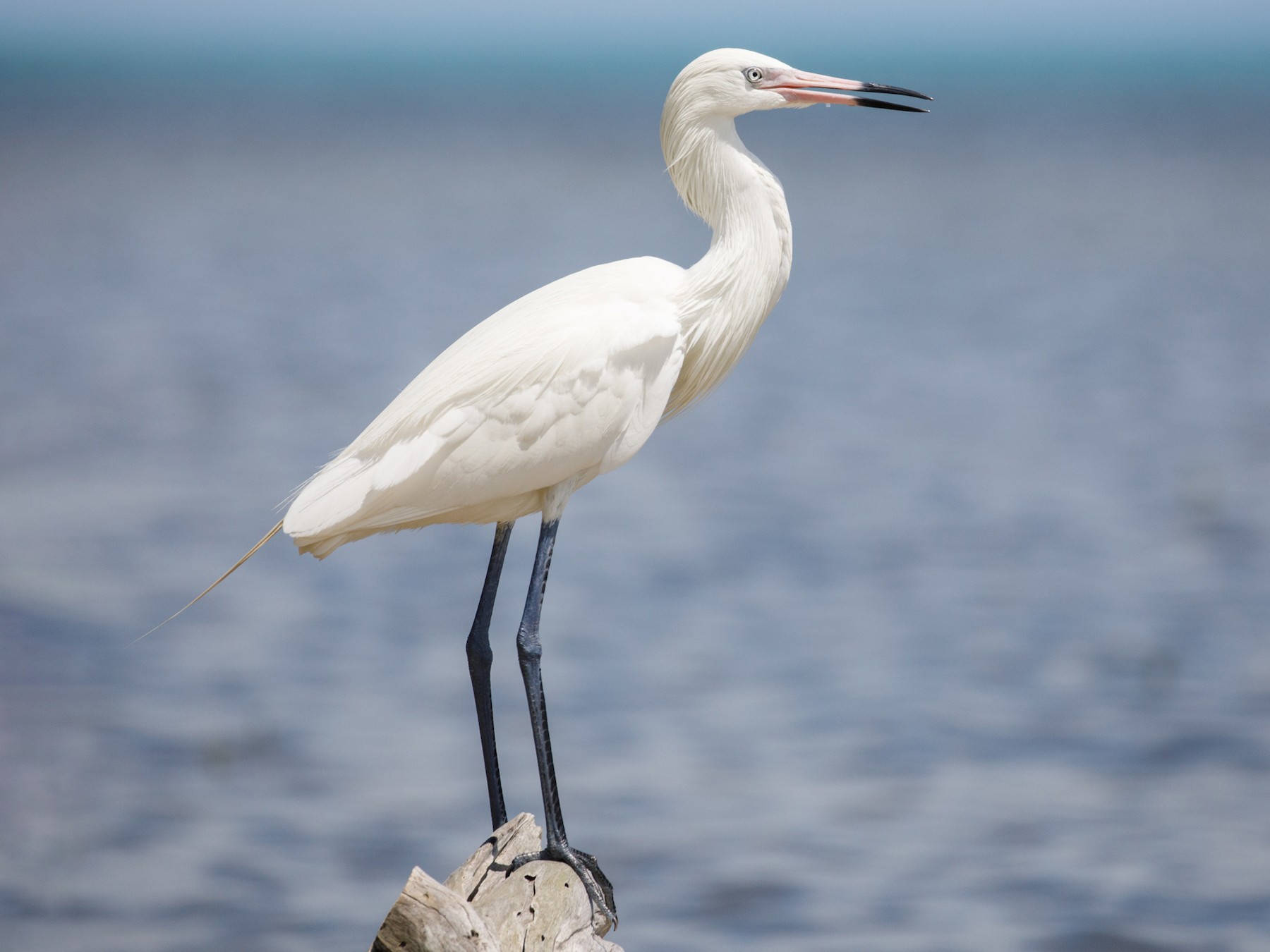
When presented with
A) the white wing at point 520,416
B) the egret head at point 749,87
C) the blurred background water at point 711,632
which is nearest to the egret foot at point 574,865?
the white wing at point 520,416

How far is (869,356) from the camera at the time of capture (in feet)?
79.6

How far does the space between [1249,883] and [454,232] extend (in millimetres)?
31556

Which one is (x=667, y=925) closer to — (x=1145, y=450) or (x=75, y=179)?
(x=1145, y=450)

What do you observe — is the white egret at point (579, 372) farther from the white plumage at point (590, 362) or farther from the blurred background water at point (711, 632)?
the blurred background water at point (711, 632)

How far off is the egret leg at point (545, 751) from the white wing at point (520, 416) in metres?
0.27

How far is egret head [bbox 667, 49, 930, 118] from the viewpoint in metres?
4.82

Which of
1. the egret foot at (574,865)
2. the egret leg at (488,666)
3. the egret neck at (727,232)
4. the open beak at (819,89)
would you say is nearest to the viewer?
the egret foot at (574,865)

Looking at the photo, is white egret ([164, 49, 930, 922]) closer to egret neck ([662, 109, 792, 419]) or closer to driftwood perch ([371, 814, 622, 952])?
egret neck ([662, 109, 792, 419])

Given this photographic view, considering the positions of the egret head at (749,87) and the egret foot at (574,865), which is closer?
the egret foot at (574,865)

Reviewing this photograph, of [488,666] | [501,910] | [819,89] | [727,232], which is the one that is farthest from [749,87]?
[501,910]

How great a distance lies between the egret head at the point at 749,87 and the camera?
482 centimetres

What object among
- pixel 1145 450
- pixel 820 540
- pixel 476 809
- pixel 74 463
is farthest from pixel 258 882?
pixel 1145 450

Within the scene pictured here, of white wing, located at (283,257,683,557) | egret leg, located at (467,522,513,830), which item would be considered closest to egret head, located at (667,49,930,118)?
white wing, located at (283,257,683,557)

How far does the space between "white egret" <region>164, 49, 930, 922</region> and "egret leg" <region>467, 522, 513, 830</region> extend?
0.05ft
